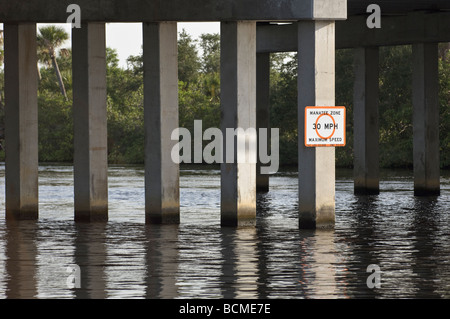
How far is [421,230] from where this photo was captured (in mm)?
24562

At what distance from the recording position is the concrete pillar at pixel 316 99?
23.2 metres

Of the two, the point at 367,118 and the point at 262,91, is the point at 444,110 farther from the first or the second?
the point at 367,118

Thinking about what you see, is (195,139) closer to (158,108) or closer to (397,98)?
(397,98)

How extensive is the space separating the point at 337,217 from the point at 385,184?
60.3 ft

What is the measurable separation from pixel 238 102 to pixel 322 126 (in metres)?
1.73

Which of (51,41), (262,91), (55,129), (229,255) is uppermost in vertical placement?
(51,41)

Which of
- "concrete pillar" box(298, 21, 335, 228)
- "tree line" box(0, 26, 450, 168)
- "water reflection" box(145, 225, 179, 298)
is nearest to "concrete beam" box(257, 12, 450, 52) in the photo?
"concrete pillar" box(298, 21, 335, 228)

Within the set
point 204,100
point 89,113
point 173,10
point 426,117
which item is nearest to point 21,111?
point 89,113

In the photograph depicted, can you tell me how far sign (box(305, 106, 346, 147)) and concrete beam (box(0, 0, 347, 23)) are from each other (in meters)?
1.82

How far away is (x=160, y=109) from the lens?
81.0 feet

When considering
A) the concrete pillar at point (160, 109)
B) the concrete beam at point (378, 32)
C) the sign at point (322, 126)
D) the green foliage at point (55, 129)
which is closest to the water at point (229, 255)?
the concrete pillar at point (160, 109)

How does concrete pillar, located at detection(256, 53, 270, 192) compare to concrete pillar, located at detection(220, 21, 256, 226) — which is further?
concrete pillar, located at detection(256, 53, 270, 192)

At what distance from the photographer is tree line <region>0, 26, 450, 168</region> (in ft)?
216

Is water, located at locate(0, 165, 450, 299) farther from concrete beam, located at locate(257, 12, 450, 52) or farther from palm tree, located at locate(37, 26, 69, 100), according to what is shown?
palm tree, located at locate(37, 26, 69, 100)
